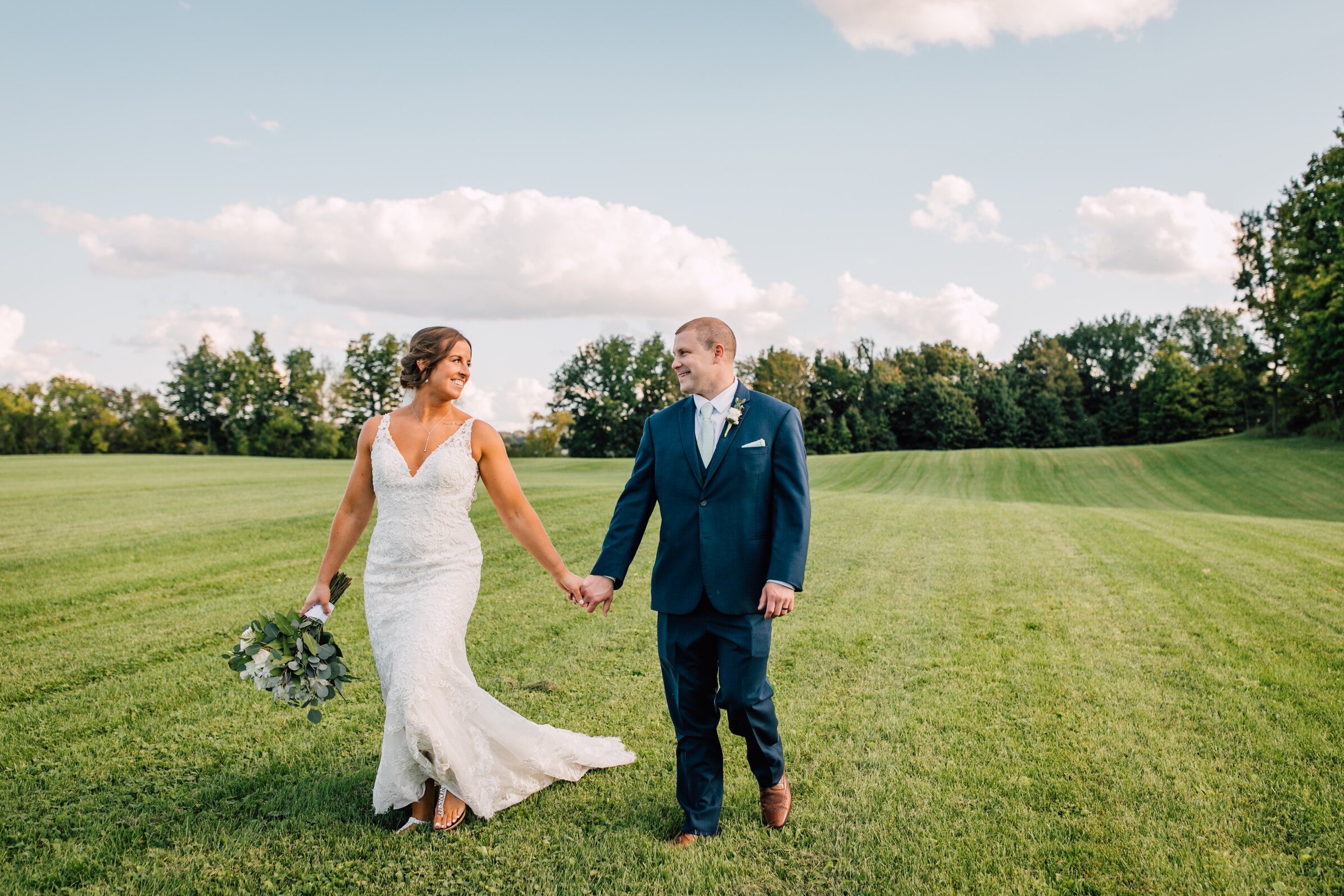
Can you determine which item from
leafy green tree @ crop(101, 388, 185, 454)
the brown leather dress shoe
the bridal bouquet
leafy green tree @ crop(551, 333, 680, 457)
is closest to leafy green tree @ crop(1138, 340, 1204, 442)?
leafy green tree @ crop(551, 333, 680, 457)

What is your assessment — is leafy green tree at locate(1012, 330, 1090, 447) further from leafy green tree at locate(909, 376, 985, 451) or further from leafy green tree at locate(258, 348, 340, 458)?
leafy green tree at locate(258, 348, 340, 458)

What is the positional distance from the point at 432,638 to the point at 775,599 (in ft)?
5.49

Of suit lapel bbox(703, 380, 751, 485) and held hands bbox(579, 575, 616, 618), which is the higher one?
suit lapel bbox(703, 380, 751, 485)

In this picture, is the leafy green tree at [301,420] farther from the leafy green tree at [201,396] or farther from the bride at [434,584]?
the bride at [434,584]

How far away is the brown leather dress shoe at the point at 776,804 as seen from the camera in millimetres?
4016

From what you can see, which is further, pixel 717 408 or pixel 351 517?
pixel 351 517

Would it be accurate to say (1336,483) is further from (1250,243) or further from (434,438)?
(434,438)

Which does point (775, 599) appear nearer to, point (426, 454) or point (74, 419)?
point (426, 454)

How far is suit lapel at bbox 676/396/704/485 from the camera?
3.98m

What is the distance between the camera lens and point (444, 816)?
158 inches

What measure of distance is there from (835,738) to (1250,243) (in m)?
53.3

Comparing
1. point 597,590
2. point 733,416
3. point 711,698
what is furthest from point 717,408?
point 711,698

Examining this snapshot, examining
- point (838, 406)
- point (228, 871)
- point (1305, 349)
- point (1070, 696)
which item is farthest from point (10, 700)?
point (838, 406)

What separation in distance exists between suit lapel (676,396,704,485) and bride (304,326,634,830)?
0.83m
